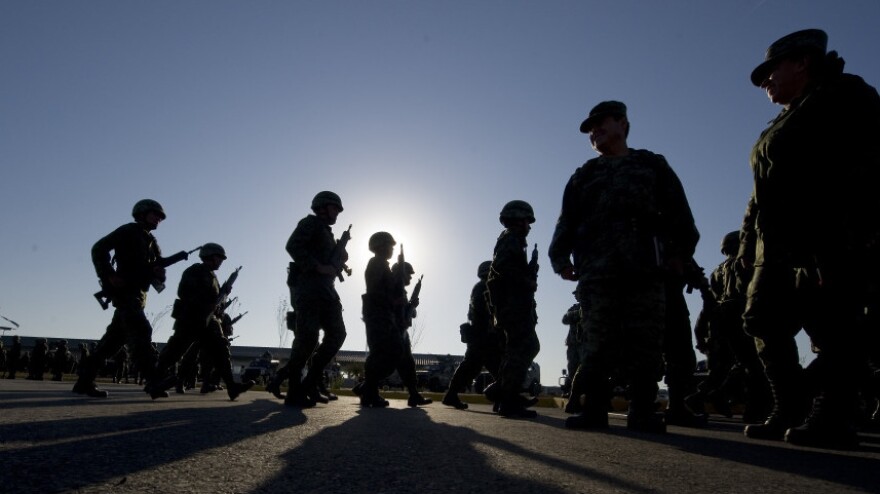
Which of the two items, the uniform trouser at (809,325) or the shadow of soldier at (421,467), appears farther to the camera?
the uniform trouser at (809,325)

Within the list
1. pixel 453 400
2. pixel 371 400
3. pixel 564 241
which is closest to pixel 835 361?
pixel 564 241

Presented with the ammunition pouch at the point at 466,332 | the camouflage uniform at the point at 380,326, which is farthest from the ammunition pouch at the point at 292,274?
the ammunition pouch at the point at 466,332

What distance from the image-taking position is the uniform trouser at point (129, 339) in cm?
645

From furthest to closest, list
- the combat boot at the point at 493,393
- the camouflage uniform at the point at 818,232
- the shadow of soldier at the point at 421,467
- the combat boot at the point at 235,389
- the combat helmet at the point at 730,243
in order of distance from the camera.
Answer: the combat boot at the point at 235,389 < the combat helmet at the point at 730,243 < the combat boot at the point at 493,393 < the camouflage uniform at the point at 818,232 < the shadow of soldier at the point at 421,467

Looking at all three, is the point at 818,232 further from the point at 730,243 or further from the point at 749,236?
the point at 730,243

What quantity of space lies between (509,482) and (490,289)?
4330 millimetres

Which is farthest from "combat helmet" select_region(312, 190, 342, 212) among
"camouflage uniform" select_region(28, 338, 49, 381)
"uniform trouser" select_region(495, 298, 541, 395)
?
"camouflage uniform" select_region(28, 338, 49, 381)

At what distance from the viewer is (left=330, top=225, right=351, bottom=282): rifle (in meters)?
6.44

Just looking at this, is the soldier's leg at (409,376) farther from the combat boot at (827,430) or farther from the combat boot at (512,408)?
the combat boot at (827,430)

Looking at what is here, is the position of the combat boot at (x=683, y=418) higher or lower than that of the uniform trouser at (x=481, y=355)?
lower

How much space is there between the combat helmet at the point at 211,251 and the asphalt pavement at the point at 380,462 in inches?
234

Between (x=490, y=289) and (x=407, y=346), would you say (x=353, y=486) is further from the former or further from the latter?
(x=407, y=346)

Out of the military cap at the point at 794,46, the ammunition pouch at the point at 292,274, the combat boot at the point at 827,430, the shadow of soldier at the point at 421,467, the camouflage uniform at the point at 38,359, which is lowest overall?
the camouflage uniform at the point at 38,359

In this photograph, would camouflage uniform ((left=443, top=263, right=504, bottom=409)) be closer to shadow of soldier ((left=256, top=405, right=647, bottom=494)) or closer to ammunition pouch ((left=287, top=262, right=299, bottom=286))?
ammunition pouch ((left=287, top=262, right=299, bottom=286))
